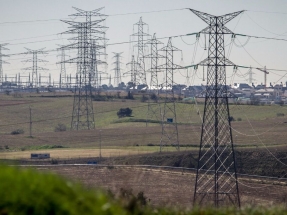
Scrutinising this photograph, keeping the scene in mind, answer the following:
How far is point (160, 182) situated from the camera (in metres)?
32.3

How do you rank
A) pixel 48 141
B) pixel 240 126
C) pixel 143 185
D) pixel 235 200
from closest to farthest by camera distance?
pixel 235 200, pixel 143 185, pixel 48 141, pixel 240 126

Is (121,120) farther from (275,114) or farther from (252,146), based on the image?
(252,146)

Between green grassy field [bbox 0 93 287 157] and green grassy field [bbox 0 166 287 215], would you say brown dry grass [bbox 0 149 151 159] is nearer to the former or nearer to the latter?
green grassy field [bbox 0 93 287 157]

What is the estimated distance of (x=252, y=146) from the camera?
46.2m

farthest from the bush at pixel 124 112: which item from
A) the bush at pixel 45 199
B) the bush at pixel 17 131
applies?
the bush at pixel 45 199

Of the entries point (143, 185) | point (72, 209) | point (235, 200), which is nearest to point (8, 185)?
point (72, 209)

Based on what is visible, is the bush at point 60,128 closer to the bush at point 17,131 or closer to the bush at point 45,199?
the bush at point 17,131

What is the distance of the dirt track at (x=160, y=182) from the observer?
90.7 feet

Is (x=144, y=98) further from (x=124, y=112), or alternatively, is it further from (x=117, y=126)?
(x=117, y=126)

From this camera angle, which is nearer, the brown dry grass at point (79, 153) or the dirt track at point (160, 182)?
the dirt track at point (160, 182)

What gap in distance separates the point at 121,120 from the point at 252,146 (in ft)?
73.3

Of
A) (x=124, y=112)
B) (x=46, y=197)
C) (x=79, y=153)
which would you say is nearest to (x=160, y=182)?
(x=79, y=153)

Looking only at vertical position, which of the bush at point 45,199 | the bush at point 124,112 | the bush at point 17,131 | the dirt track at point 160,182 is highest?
the bush at point 45,199

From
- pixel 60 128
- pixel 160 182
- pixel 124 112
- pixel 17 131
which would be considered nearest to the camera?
pixel 160 182
